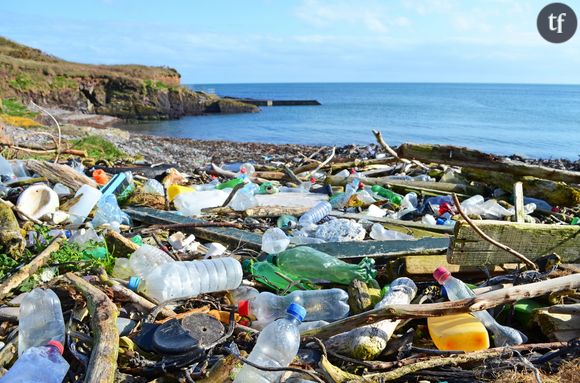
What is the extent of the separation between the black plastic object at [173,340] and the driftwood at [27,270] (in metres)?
0.90

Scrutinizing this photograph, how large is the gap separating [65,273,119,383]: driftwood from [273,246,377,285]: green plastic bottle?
46.9 inches

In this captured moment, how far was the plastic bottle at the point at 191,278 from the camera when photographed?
8.94ft

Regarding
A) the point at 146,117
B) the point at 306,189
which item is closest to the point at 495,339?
the point at 306,189

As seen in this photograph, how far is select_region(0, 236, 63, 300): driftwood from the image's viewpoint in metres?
2.58

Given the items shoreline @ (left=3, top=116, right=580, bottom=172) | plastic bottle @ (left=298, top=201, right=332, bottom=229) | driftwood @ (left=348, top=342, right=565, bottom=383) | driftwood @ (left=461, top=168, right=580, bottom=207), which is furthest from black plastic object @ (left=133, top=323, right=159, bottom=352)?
shoreline @ (left=3, top=116, right=580, bottom=172)

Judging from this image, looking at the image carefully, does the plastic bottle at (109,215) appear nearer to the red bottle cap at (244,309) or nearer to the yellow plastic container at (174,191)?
the yellow plastic container at (174,191)

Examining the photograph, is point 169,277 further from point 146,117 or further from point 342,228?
point 146,117

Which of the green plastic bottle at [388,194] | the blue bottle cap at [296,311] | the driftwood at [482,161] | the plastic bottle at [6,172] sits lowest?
the green plastic bottle at [388,194]

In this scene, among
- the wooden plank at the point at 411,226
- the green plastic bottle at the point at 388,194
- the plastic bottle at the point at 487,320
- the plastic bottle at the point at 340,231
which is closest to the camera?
the plastic bottle at the point at 487,320

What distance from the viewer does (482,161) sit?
17.1 feet

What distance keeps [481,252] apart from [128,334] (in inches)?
76.1

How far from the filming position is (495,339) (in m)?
2.37

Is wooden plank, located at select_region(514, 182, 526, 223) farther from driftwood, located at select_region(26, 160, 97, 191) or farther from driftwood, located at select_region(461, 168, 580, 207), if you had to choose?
driftwood, located at select_region(26, 160, 97, 191)

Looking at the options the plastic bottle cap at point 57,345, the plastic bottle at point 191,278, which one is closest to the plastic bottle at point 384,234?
the plastic bottle at point 191,278
